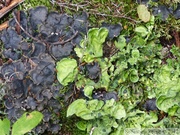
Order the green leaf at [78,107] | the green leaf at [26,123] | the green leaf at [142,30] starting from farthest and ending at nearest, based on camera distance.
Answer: the green leaf at [142,30] < the green leaf at [78,107] < the green leaf at [26,123]

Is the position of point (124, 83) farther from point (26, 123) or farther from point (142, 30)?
point (26, 123)

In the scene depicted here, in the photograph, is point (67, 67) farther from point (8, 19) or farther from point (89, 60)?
point (8, 19)

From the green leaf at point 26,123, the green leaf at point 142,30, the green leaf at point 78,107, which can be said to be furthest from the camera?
the green leaf at point 142,30

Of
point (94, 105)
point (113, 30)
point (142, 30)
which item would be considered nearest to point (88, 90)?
point (94, 105)

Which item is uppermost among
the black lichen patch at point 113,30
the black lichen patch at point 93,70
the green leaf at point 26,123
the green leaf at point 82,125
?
the black lichen patch at point 113,30

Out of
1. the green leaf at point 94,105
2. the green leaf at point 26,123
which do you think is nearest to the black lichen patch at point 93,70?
the green leaf at point 94,105

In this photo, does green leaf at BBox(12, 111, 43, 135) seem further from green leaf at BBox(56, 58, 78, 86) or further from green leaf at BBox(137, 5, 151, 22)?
green leaf at BBox(137, 5, 151, 22)

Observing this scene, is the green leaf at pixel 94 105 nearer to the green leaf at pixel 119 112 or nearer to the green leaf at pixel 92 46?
the green leaf at pixel 119 112
